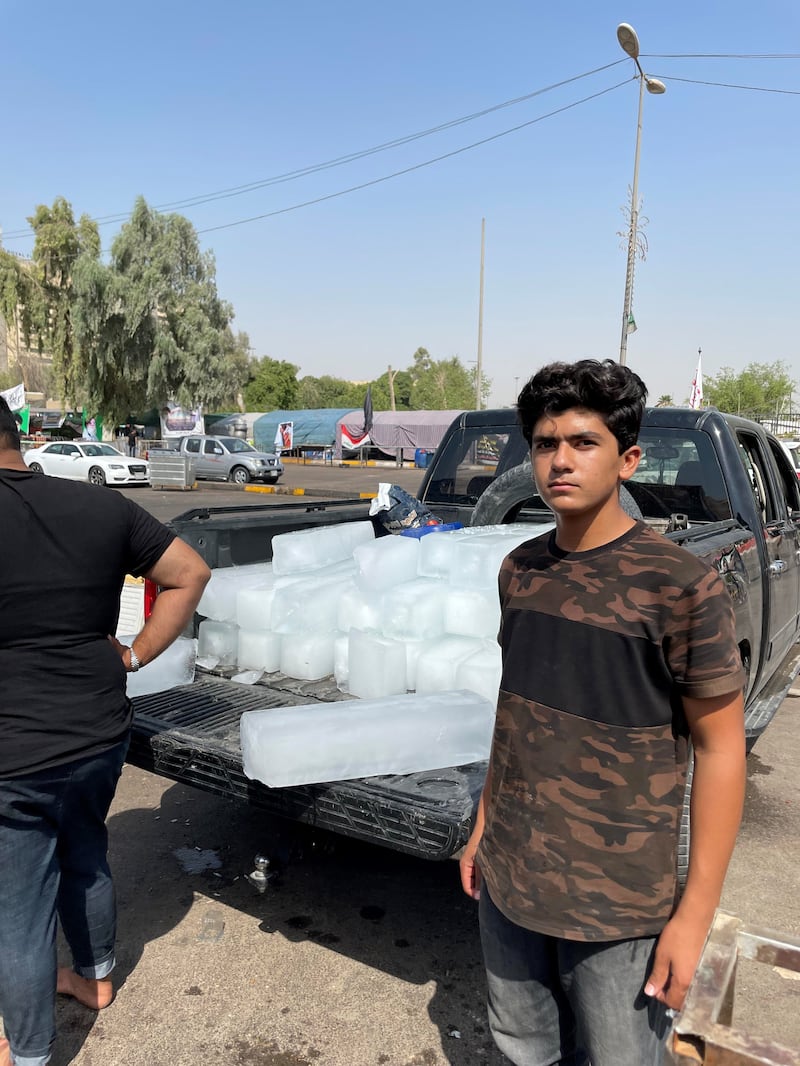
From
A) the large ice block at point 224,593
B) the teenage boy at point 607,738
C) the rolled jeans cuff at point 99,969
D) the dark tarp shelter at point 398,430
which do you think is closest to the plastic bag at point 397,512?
the large ice block at point 224,593

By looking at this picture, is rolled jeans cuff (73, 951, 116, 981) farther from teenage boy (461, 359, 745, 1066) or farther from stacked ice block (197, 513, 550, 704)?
teenage boy (461, 359, 745, 1066)

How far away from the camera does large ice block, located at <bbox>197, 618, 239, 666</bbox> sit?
11.8 feet

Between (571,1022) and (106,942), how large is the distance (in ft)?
5.16

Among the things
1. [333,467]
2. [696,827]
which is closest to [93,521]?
[696,827]

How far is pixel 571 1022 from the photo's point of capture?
1.76 metres

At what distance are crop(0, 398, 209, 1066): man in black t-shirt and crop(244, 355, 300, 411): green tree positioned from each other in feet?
262

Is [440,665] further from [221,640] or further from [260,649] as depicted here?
[221,640]

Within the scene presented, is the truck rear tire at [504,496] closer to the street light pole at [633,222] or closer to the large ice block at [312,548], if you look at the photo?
the large ice block at [312,548]

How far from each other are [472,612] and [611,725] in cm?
175

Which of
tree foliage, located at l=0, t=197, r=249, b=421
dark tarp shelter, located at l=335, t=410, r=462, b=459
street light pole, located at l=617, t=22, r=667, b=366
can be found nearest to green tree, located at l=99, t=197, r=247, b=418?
tree foliage, located at l=0, t=197, r=249, b=421

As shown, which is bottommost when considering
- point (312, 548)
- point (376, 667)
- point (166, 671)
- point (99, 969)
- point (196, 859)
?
point (196, 859)

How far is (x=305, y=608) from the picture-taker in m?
3.41

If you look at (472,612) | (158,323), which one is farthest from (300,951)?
(158,323)

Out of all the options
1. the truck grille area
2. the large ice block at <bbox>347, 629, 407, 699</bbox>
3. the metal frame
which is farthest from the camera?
the large ice block at <bbox>347, 629, 407, 699</bbox>
